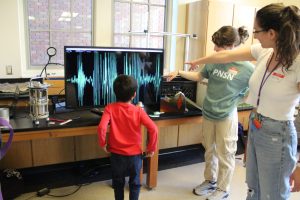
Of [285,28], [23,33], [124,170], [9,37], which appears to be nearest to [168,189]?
[124,170]

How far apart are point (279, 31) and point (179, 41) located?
3.21 metres

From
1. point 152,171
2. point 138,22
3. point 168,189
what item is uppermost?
point 138,22

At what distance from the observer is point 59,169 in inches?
100.0

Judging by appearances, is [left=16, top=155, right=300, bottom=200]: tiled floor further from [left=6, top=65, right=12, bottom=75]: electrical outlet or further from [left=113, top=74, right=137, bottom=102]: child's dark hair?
[left=6, top=65, right=12, bottom=75]: electrical outlet

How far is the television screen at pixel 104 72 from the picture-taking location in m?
2.07

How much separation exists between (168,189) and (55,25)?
2.55m

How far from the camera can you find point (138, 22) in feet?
13.6

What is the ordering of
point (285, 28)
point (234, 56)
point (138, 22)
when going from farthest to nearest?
Result: point (138, 22) < point (234, 56) < point (285, 28)

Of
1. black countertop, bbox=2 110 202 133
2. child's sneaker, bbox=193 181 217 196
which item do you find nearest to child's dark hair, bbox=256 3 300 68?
black countertop, bbox=2 110 202 133

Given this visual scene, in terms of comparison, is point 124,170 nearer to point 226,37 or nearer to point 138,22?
point 226,37

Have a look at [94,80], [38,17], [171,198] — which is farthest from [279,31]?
[38,17]

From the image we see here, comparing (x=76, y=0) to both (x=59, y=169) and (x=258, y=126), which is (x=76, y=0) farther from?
(x=258, y=126)

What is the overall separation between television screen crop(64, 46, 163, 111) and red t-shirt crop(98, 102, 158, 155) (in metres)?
0.45

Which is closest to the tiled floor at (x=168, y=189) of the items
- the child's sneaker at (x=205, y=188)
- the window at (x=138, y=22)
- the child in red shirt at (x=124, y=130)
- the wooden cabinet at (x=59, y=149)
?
the child's sneaker at (x=205, y=188)
